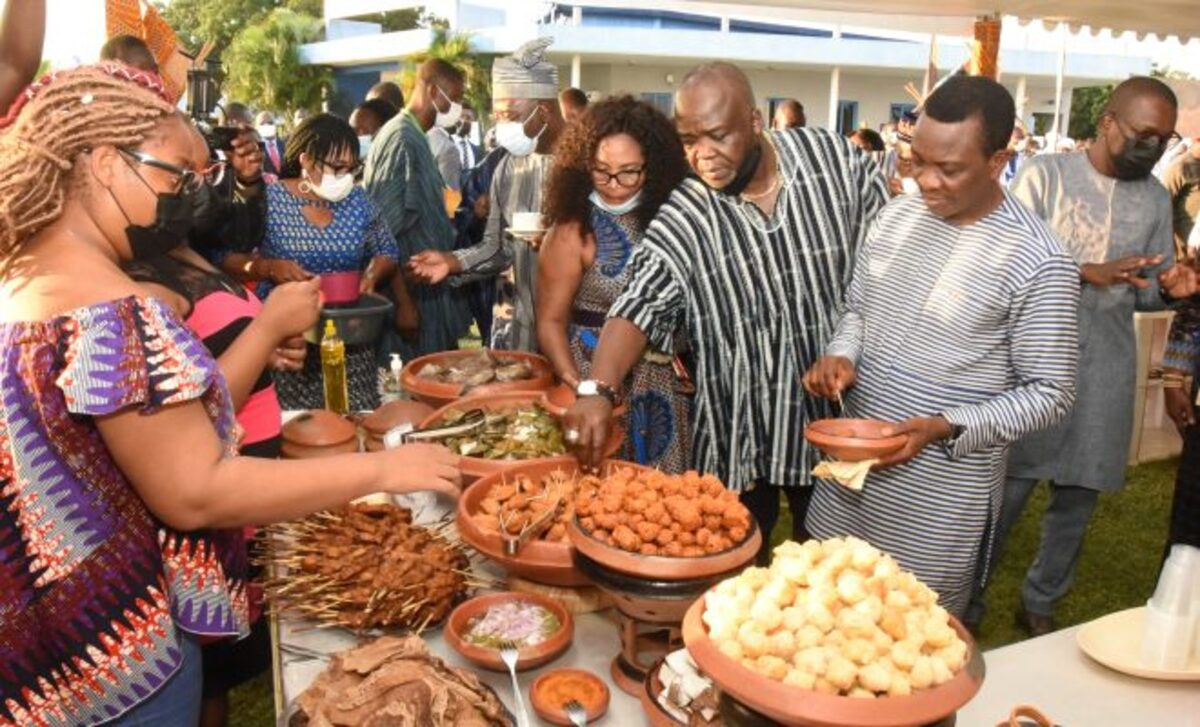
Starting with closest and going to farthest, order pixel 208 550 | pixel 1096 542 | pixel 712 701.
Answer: pixel 712 701 < pixel 208 550 < pixel 1096 542

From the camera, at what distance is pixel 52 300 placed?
146 centimetres

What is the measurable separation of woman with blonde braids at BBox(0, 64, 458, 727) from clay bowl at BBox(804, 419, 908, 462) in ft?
3.24

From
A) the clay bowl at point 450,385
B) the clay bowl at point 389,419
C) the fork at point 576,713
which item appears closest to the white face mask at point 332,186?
the clay bowl at point 450,385

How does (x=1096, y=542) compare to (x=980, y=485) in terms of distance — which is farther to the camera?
(x=1096, y=542)

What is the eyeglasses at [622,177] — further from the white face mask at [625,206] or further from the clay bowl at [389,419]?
the clay bowl at [389,419]

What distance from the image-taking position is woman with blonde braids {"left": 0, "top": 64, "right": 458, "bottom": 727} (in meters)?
1.45

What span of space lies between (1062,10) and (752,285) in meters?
4.91

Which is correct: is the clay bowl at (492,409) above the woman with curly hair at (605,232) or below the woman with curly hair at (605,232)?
below

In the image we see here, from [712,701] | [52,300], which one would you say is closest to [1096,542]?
[712,701]

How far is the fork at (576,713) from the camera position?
1558mm

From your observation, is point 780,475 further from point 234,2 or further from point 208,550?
point 234,2

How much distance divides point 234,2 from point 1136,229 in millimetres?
59717

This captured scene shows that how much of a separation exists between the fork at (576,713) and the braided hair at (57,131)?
3.78 feet

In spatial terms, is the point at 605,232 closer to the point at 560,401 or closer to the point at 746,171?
the point at 746,171
